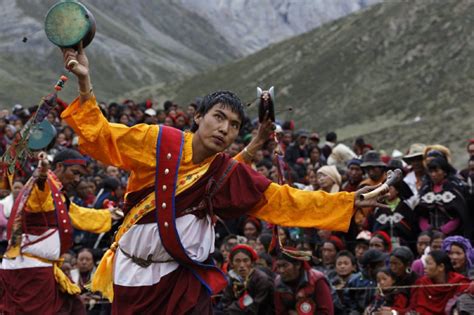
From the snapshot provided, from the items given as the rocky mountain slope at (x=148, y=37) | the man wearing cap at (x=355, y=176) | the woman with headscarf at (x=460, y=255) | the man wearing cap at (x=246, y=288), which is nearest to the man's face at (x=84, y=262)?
the man wearing cap at (x=246, y=288)

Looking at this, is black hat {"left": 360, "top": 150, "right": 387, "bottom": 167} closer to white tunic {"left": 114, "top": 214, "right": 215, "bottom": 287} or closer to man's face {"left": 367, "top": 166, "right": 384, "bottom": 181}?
man's face {"left": 367, "top": 166, "right": 384, "bottom": 181}

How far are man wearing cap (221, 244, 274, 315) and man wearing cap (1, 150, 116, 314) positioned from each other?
1.55 metres

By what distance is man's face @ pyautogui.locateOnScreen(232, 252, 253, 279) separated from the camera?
843 cm

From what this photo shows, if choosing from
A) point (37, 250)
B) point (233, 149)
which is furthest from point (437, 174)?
point (233, 149)

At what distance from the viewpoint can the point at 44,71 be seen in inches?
2643

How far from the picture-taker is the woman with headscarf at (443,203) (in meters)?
8.86

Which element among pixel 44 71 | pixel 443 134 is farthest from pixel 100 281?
pixel 44 71

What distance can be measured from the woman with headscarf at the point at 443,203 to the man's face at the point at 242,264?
174cm

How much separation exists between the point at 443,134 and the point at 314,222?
81.2 ft

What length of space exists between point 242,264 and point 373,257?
1.19m

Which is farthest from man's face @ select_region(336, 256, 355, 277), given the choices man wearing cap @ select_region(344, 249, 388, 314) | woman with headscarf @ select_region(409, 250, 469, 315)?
woman with headscarf @ select_region(409, 250, 469, 315)

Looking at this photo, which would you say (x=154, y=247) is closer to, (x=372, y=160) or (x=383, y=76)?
(x=372, y=160)

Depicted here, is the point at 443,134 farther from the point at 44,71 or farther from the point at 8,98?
the point at 44,71

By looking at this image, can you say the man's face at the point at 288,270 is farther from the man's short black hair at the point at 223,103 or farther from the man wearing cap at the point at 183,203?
the man's short black hair at the point at 223,103
